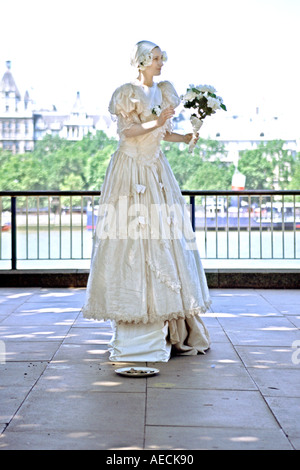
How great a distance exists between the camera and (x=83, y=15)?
10875 centimetres

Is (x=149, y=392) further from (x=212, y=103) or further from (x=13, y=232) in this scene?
(x=13, y=232)

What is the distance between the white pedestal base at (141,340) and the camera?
12.2 ft

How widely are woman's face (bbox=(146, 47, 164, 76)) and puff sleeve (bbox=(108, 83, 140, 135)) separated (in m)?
0.17

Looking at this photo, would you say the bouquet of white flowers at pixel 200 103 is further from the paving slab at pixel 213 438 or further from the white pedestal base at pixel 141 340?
the paving slab at pixel 213 438

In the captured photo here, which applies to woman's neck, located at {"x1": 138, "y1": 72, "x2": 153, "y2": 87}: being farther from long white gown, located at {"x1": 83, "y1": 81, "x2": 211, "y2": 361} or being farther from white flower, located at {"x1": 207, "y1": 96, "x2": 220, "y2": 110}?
white flower, located at {"x1": 207, "y1": 96, "x2": 220, "y2": 110}

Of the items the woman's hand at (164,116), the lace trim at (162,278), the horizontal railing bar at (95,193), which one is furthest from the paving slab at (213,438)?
the horizontal railing bar at (95,193)

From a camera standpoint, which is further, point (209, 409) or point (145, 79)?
point (145, 79)

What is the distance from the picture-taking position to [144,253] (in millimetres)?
3787

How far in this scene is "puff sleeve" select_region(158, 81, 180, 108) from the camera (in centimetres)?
393

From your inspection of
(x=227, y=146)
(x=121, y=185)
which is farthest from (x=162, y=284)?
(x=227, y=146)

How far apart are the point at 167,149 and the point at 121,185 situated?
9225cm

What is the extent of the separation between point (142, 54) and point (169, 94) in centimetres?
29

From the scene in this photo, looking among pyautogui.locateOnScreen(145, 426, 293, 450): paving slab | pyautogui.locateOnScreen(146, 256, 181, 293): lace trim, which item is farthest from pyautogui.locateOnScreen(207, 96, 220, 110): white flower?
pyautogui.locateOnScreen(145, 426, 293, 450): paving slab

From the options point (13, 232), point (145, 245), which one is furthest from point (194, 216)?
point (145, 245)
